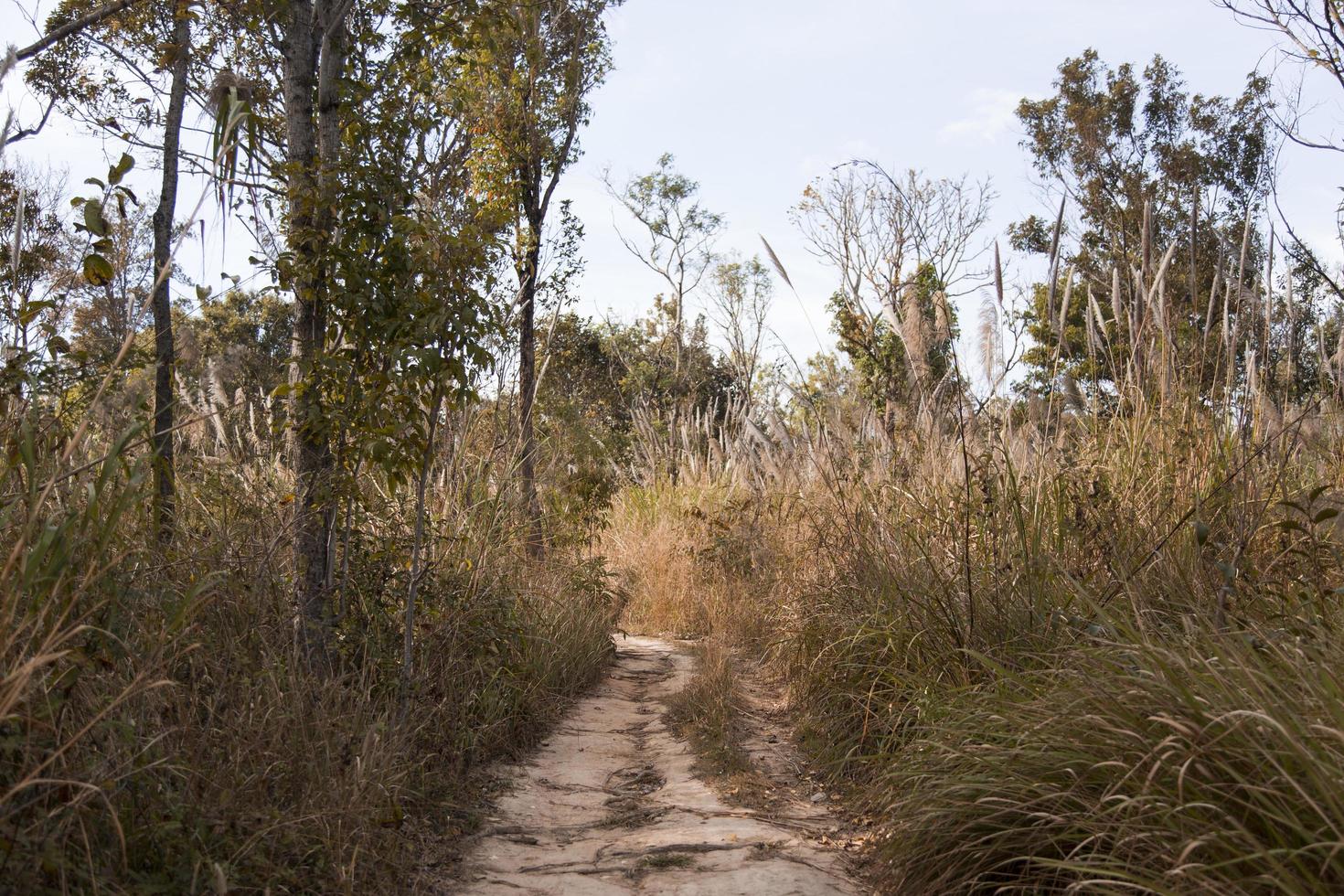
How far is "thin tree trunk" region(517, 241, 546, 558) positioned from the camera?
6.80 metres

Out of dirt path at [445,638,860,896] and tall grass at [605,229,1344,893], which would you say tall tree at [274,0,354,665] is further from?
tall grass at [605,229,1344,893]

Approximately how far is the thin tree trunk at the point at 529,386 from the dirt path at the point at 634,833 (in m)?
1.89

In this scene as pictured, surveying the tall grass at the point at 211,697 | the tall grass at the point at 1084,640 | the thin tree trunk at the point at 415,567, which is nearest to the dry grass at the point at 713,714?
the tall grass at the point at 1084,640

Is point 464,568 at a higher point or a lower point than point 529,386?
lower

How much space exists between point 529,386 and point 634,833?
20.3 feet

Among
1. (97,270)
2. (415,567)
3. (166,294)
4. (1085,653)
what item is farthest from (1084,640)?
(166,294)

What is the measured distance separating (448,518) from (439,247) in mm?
1925

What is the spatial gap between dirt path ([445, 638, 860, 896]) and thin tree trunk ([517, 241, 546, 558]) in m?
1.89

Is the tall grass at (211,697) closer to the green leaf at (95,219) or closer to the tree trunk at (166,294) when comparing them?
the tree trunk at (166,294)

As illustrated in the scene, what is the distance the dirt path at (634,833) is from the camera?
2961mm

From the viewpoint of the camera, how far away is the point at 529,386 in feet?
30.3

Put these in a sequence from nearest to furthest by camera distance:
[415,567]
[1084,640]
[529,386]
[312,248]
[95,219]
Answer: [95,219] < [1084,640] < [312,248] < [415,567] < [529,386]

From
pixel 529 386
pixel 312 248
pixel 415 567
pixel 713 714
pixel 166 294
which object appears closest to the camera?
pixel 312 248

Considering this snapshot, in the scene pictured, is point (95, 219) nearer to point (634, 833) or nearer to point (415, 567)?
point (415, 567)
